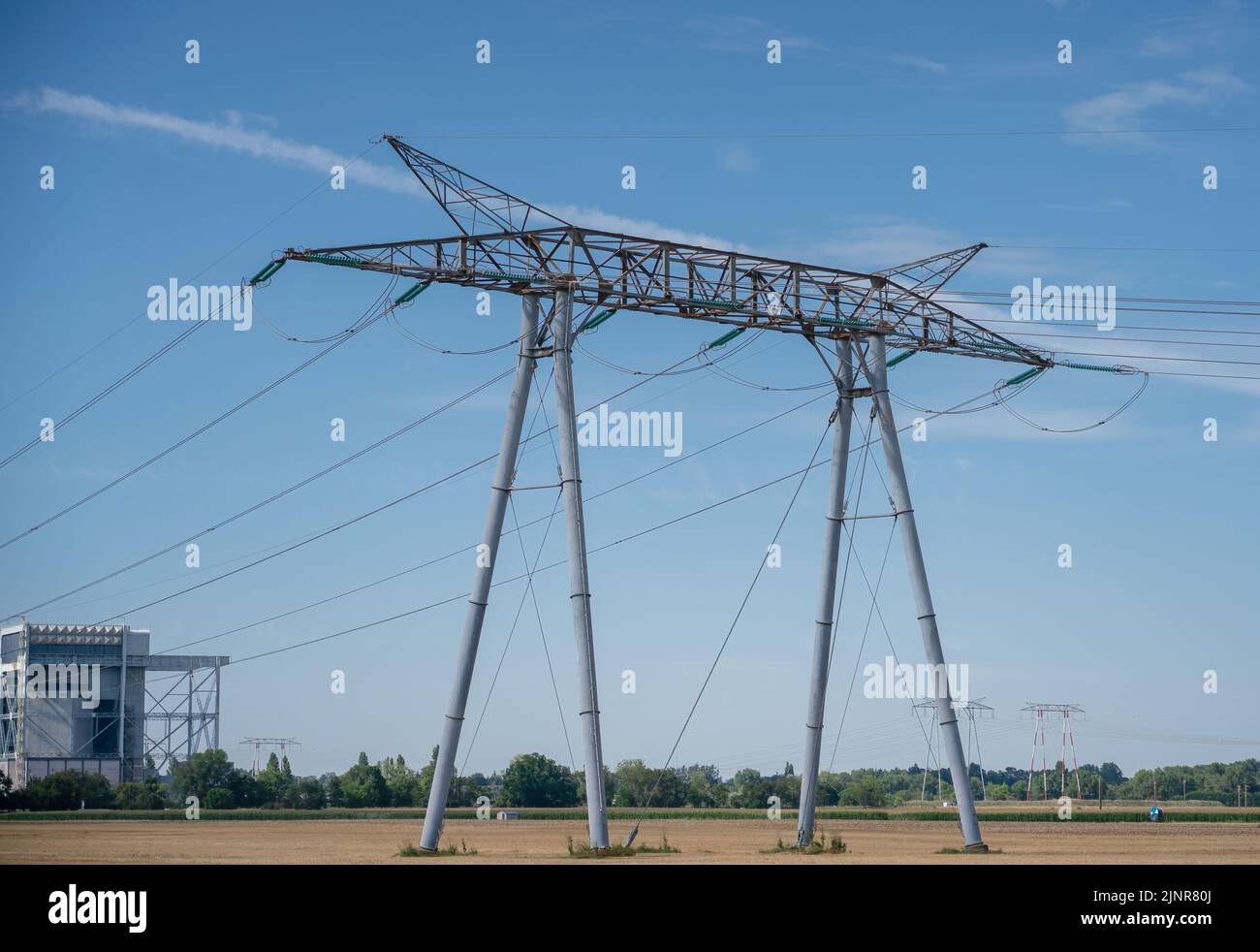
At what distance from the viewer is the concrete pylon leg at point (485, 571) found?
38969 millimetres

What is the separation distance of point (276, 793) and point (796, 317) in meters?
86.8

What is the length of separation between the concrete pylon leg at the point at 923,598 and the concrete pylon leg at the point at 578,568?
432 inches

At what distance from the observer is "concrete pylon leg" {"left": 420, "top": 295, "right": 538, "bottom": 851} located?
39.0m

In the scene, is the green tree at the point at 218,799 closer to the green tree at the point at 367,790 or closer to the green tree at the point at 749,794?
the green tree at the point at 367,790

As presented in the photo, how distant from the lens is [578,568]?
127ft

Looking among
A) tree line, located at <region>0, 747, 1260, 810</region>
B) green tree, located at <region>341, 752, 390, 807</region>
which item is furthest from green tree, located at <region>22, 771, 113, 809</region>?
green tree, located at <region>341, 752, 390, 807</region>

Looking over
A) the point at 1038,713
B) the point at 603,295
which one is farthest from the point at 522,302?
the point at 1038,713

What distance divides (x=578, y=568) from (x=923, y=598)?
37.6ft

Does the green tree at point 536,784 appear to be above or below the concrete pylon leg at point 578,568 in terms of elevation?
below

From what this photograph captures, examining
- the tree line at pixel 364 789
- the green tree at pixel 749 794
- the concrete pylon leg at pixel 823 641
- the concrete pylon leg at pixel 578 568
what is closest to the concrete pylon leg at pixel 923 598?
the concrete pylon leg at pixel 823 641

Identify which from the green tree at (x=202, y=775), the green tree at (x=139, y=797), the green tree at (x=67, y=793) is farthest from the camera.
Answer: the green tree at (x=202, y=775)
